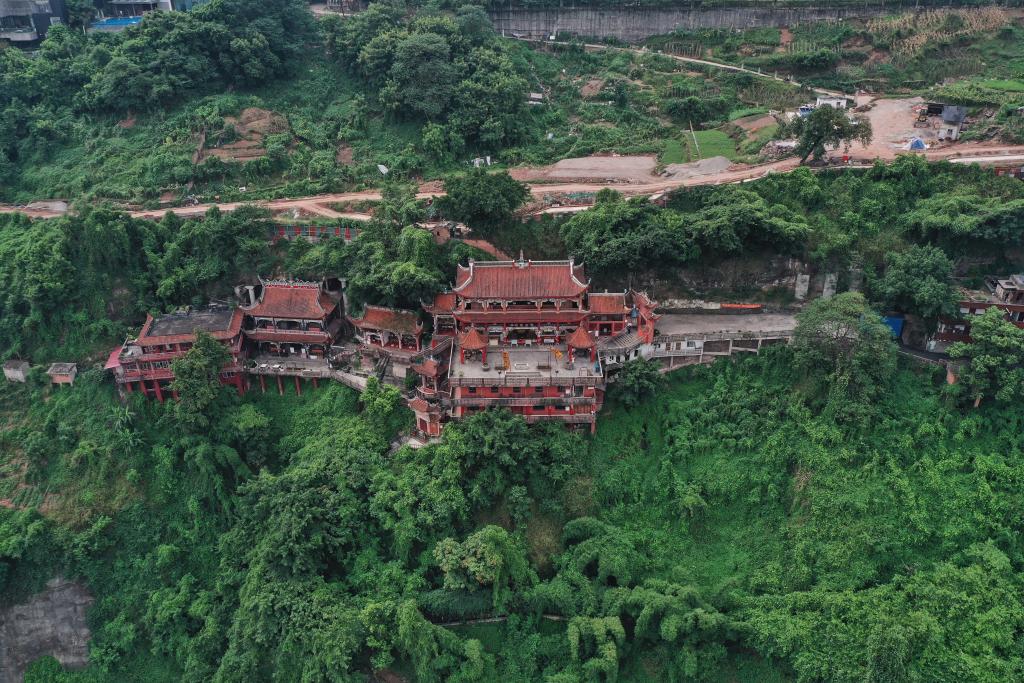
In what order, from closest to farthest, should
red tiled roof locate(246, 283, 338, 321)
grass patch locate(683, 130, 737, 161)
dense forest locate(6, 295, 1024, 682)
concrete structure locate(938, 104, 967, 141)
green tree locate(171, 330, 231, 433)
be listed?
dense forest locate(6, 295, 1024, 682), green tree locate(171, 330, 231, 433), red tiled roof locate(246, 283, 338, 321), concrete structure locate(938, 104, 967, 141), grass patch locate(683, 130, 737, 161)

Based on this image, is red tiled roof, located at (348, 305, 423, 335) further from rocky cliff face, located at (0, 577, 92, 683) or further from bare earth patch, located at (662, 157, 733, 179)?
bare earth patch, located at (662, 157, 733, 179)

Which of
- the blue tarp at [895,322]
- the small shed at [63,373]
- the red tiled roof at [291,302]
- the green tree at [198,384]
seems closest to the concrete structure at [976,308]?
the blue tarp at [895,322]

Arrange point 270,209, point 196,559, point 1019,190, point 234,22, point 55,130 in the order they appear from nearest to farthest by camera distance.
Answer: point 196,559 → point 1019,190 → point 270,209 → point 55,130 → point 234,22

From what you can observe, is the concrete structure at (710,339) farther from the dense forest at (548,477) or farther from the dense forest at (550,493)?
the dense forest at (550,493)

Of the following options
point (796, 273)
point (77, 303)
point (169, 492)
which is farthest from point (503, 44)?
point (169, 492)

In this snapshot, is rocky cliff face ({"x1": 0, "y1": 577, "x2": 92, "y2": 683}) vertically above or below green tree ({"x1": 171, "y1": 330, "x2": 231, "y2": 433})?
below

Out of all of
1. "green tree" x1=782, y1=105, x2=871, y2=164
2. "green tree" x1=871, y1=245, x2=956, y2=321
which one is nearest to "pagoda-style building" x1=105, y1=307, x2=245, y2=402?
"green tree" x1=871, y1=245, x2=956, y2=321

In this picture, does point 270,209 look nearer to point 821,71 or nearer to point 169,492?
point 169,492

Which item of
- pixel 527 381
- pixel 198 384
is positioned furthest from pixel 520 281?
pixel 198 384
